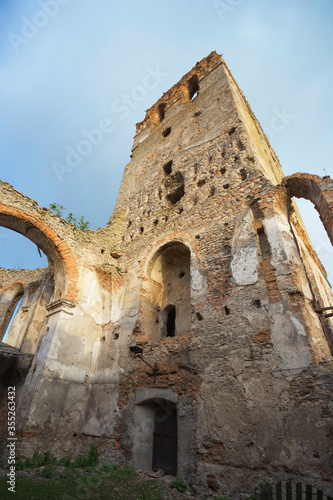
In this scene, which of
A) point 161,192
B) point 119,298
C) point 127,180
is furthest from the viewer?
point 127,180

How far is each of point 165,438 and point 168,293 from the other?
408 cm

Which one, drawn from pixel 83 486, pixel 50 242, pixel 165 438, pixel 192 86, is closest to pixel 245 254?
pixel 165 438

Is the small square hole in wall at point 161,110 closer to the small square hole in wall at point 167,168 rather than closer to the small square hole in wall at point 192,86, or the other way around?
the small square hole in wall at point 192,86

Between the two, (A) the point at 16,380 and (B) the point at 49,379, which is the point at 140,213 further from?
(A) the point at 16,380

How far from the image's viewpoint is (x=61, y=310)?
8.09 metres

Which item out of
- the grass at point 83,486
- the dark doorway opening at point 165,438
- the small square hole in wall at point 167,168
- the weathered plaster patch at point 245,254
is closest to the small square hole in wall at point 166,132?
the small square hole in wall at point 167,168

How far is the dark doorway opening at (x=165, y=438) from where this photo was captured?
625cm

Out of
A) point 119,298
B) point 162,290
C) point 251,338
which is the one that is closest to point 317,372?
point 251,338

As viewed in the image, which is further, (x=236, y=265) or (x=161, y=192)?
(x=161, y=192)

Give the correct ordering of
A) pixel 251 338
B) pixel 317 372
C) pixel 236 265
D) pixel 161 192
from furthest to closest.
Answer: pixel 161 192, pixel 236 265, pixel 251 338, pixel 317 372

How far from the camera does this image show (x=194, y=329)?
6.50 m

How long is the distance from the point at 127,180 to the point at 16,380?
389 inches

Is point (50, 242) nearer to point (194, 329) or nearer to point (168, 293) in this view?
point (168, 293)

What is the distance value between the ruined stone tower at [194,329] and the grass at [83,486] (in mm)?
802
